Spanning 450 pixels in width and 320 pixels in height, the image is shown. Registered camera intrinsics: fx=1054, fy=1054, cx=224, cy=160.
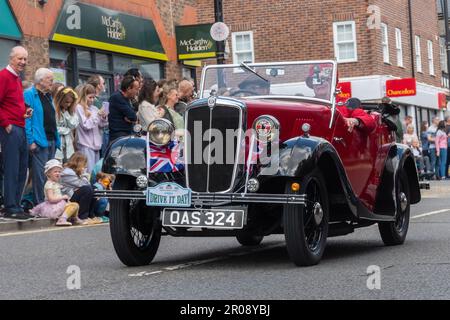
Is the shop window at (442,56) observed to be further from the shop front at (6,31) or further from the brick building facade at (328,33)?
the shop front at (6,31)

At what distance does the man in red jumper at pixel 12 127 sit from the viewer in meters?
13.5

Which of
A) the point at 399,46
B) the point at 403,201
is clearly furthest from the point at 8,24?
the point at 399,46

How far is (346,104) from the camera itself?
952 cm

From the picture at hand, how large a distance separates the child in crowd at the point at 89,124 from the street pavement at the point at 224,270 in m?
4.02

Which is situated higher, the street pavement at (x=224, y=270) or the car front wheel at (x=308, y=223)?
the car front wheel at (x=308, y=223)

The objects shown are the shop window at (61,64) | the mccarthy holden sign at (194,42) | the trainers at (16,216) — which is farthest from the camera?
the mccarthy holden sign at (194,42)

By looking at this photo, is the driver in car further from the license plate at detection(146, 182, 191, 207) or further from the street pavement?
the license plate at detection(146, 182, 191, 207)

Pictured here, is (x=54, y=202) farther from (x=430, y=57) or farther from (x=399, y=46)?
(x=430, y=57)

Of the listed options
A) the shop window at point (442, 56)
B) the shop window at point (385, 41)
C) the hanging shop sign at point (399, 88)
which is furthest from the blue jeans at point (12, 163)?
Result: the shop window at point (442, 56)

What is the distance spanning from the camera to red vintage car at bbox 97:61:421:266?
8.04 m

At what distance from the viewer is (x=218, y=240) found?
36.7 feet

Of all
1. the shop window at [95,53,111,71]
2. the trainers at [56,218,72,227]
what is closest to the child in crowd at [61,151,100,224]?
the trainers at [56,218,72,227]

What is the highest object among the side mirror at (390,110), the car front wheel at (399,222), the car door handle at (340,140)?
the side mirror at (390,110)
